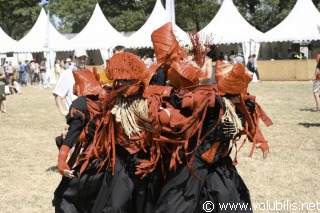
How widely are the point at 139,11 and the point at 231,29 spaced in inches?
1005

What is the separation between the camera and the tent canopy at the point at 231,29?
3008cm

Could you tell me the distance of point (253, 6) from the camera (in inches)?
2234

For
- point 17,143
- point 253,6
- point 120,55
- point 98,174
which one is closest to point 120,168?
A: point 98,174

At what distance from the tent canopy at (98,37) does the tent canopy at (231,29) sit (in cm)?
556

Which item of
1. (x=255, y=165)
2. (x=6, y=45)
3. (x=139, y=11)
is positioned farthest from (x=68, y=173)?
(x=139, y=11)

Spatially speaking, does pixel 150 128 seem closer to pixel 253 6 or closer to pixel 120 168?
pixel 120 168

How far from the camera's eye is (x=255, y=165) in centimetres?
893

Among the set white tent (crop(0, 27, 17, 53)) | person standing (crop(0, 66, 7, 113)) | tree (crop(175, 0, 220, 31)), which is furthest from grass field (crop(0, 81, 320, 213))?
tree (crop(175, 0, 220, 31))

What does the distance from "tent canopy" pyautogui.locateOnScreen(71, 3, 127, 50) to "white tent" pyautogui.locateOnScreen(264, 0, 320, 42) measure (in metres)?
8.93

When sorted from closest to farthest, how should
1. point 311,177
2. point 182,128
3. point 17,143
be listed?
point 182,128
point 311,177
point 17,143

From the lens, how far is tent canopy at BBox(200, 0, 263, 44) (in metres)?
30.1

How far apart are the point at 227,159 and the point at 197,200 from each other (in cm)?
46

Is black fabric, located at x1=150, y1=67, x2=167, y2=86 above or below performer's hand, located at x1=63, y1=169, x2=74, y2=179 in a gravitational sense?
above

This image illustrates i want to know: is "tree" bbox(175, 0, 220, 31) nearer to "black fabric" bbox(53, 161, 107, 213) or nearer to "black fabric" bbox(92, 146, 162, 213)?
"black fabric" bbox(53, 161, 107, 213)
